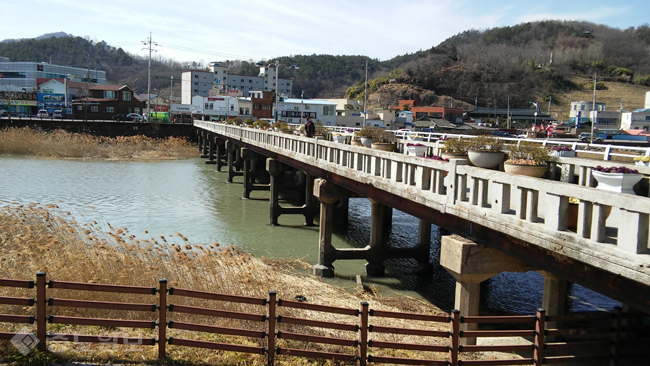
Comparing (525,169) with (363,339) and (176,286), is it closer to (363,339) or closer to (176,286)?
(363,339)

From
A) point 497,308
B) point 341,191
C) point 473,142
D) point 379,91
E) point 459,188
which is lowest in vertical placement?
point 497,308

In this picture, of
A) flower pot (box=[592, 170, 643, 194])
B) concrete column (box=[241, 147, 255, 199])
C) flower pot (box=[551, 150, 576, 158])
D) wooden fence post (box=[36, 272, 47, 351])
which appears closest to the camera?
flower pot (box=[592, 170, 643, 194])

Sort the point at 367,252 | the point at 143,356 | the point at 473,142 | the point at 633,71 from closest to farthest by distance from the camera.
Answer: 1. the point at 143,356
2. the point at 473,142
3. the point at 367,252
4. the point at 633,71

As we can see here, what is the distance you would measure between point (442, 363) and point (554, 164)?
16.3 feet

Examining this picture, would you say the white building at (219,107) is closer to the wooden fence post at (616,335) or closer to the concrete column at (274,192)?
the concrete column at (274,192)

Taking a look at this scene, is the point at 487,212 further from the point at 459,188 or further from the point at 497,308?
the point at 497,308

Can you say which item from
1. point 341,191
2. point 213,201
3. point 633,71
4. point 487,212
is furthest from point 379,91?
point 487,212

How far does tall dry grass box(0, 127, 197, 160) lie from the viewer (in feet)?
166

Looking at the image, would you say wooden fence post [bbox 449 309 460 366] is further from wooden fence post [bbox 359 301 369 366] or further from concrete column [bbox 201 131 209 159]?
concrete column [bbox 201 131 209 159]

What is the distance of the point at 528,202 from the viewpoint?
7.00m

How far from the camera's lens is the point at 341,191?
16406mm

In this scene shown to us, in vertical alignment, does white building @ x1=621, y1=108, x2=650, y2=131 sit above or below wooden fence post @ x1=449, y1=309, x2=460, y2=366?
→ above

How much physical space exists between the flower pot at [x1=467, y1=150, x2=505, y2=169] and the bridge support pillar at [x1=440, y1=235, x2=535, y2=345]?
1.89 metres

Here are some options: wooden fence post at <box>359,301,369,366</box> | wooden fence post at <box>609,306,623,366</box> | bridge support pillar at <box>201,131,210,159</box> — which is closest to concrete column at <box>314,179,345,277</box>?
wooden fence post at <box>359,301,369,366</box>
